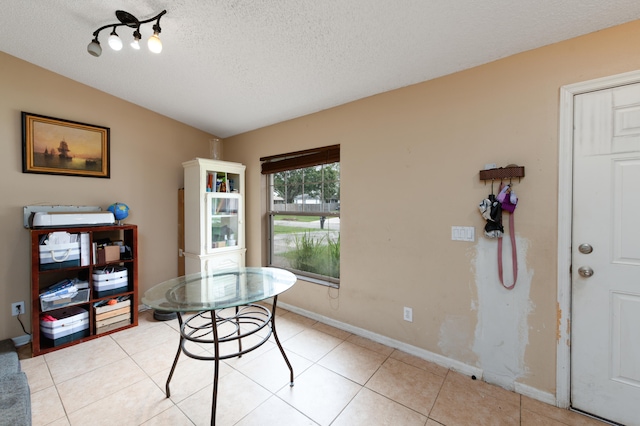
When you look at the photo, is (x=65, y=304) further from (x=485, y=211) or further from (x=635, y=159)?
(x=635, y=159)

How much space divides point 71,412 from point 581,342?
10.7 feet

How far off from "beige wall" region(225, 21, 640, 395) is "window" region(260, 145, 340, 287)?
203 mm

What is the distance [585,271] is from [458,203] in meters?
0.83

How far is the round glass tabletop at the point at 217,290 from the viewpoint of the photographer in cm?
145

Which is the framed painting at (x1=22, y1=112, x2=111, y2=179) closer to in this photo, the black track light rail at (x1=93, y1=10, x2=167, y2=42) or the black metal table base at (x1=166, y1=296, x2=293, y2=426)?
the black track light rail at (x1=93, y1=10, x2=167, y2=42)

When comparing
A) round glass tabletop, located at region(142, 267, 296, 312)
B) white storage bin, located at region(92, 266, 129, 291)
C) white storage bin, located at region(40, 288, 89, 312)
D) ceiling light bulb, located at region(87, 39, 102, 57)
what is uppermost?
ceiling light bulb, located at region(87, 39, 102, 57)

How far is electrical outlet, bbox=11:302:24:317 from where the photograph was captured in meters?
2.38

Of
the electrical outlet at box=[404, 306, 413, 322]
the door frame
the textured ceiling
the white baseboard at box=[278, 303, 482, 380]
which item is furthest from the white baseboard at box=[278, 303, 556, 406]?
the textured ceiling

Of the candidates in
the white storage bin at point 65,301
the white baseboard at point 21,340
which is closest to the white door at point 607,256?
the white storage bin at point 65,301

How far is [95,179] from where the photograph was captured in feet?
9.29

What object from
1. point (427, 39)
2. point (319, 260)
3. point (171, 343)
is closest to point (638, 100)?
point (427, 39)

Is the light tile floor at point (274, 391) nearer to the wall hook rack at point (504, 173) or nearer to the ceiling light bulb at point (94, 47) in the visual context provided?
the wall hook rack at point (504, 173)

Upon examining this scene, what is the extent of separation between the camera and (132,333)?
8.56ft

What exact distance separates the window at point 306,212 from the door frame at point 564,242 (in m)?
1.73
